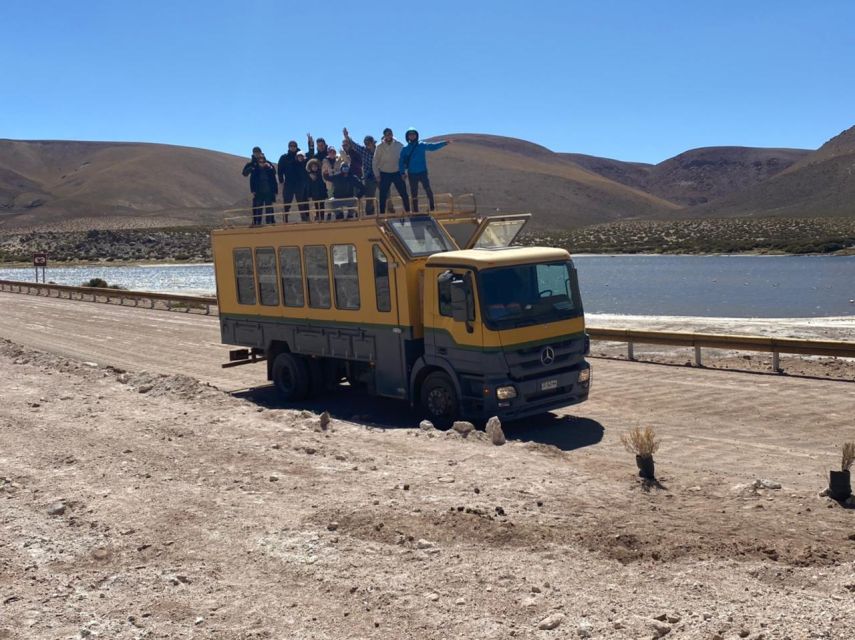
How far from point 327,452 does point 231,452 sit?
104cm

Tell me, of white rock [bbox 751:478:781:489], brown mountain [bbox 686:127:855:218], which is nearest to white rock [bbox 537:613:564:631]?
white rock [bbox 751:478:781:489]

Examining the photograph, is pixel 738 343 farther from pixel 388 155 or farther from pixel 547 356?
pixel 388 155

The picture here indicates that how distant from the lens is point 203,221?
18838 cm

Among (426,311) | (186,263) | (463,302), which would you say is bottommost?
(426,311)

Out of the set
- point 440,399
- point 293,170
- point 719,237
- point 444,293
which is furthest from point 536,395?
point 719,237

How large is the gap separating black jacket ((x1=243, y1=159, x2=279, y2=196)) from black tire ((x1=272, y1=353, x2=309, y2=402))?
3080 mm

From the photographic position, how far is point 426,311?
1315cm

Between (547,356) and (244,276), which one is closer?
(547,356)

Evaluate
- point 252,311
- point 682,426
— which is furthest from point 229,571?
point 252,311

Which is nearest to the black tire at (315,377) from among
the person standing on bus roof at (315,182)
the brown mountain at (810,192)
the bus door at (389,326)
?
the bus door at (389,326)

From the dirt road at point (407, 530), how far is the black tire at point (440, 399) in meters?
0.86

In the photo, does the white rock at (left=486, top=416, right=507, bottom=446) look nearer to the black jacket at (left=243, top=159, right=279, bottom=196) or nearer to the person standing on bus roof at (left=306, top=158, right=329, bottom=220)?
the person standing on bus roof at (left=306, top=158, right=329, bottom=220)

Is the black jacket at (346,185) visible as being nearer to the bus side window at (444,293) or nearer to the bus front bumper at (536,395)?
the bus side window at (444,293)

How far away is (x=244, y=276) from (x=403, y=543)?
10.1 m
